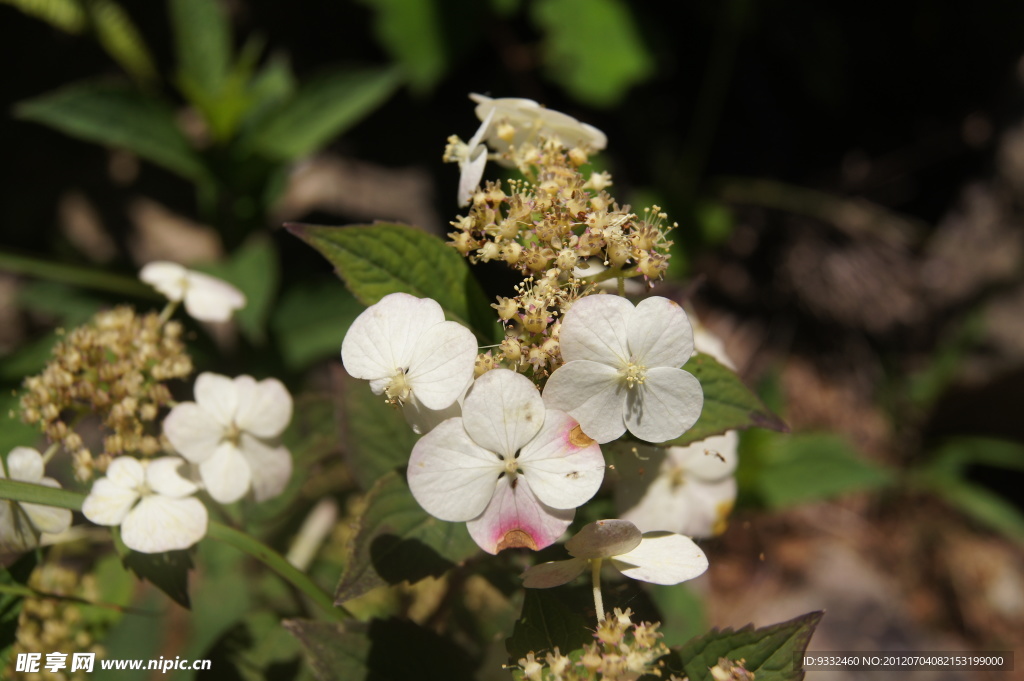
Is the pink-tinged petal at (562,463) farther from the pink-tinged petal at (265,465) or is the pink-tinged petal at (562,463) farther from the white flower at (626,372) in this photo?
the pink-tinged petal at (265,465)

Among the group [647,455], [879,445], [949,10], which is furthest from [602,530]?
[949,10]

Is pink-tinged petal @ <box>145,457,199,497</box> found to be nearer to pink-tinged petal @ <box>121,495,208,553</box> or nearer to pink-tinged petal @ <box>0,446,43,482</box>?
pink-tinged petal @ <box>121,495,208,553</box>

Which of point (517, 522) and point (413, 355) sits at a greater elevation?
point (413, 355)

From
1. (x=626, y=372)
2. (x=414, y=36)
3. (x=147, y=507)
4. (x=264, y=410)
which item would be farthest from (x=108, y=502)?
(x=414, y=36)

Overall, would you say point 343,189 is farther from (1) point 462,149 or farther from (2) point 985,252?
(2) point 985,252

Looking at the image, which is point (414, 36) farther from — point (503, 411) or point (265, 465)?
point (503, 411)

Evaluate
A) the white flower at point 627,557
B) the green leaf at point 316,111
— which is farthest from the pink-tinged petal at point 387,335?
the green leaf at point 316,111
